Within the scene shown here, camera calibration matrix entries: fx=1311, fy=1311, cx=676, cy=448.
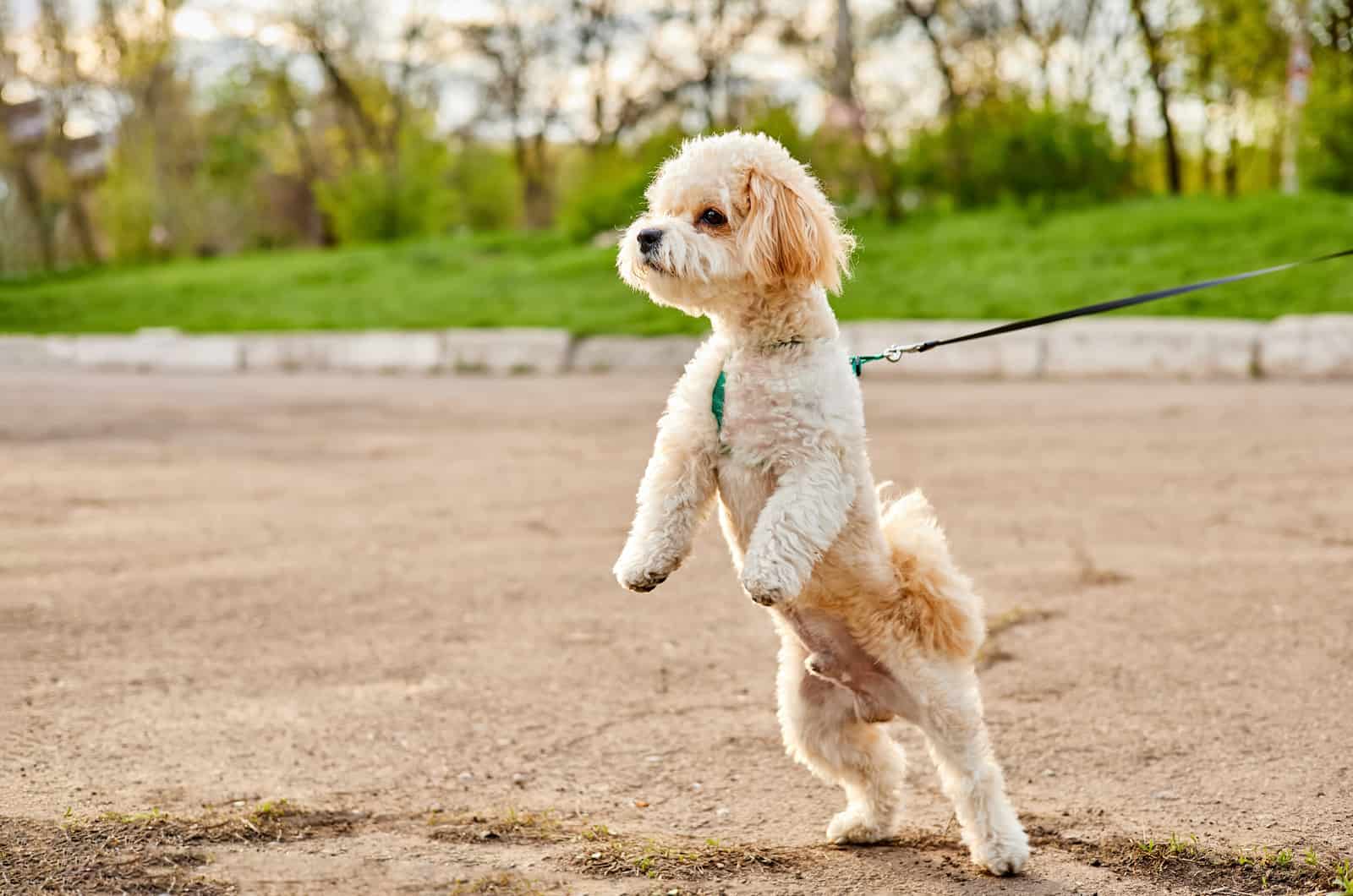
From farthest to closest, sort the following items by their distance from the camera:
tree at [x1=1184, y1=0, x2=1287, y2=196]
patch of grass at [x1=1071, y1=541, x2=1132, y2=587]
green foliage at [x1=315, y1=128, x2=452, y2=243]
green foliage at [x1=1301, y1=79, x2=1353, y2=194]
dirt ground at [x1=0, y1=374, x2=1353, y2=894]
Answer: green foliage at [x1=315, y1=128, x2=452, y2=243], tree at [x1=1184, y1=0, x2=1287, y2=196], green foliage at [x1=1301, y1=79, x2=1353, y2=194], patch of grass at [x1=1071, y1=541, x2=1132, y2=587], dirt ground at [x1=0, y1=374, x2=1353, y2=894]

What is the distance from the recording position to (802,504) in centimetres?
301

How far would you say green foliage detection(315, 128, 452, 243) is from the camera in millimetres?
25781

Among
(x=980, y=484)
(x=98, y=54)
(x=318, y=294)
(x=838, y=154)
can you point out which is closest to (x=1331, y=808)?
(x=980, y=484)

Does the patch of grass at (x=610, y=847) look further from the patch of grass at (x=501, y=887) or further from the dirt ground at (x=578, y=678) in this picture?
the patch of grass at (x=501, y=887)

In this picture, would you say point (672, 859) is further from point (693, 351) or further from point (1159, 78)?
point (1159, 78)

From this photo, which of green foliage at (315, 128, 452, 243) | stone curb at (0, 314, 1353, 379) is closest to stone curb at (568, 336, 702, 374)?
stone curb at (0, 314, 1353, 379)

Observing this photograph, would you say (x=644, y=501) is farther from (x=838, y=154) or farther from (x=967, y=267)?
(x=838, y=154)

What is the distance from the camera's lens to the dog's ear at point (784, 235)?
3133 mm

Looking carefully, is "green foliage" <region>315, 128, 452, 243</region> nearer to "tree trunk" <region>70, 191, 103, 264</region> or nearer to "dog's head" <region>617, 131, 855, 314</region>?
"tree trunk" <region>70, 191, 103, 264</region>

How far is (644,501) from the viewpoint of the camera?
3.20 meters

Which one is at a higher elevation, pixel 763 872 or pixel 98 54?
pixel 98 54

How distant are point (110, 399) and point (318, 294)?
7.47 meters

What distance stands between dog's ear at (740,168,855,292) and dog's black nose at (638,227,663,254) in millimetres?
205

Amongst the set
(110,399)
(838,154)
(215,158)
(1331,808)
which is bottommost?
(1331,808)
